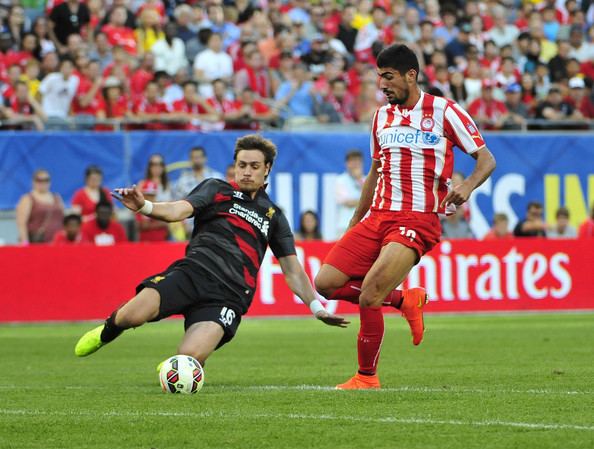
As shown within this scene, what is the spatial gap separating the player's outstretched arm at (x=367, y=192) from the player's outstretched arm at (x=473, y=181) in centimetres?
66

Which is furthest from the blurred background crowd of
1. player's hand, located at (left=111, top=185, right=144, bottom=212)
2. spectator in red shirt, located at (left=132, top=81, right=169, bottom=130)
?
player's hand, located at (left=111, top=185, right=144, bottom=212)

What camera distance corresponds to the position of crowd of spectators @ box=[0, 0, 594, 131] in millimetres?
21469

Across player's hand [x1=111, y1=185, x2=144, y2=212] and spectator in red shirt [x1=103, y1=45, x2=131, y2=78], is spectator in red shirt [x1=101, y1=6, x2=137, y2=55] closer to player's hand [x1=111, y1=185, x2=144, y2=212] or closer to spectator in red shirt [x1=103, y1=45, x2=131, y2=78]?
spectator in red shirt [x1=103, y1=45, x2=131, y2=78]

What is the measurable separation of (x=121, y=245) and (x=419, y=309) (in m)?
9.44

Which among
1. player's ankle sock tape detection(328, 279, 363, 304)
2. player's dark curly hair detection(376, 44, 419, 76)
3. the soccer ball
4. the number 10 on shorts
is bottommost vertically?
the soccer ball

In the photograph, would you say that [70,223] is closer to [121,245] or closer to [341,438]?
[121,245]

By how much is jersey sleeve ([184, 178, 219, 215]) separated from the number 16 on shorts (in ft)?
2.57

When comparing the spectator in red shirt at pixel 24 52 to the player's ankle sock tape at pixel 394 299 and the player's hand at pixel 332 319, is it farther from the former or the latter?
the player's hand at pixel 332 319

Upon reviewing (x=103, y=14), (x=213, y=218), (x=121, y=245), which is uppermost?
(x=103, y=14)

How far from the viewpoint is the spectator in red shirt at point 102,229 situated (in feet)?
64.5

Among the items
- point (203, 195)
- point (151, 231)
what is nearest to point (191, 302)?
point (203, 195)

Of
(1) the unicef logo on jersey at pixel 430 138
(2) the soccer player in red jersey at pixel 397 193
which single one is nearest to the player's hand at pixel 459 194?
(2) the soccer player in red jersey at pixel 397 193

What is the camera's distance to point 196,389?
936 cm

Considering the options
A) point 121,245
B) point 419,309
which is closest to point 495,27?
point 121,245
